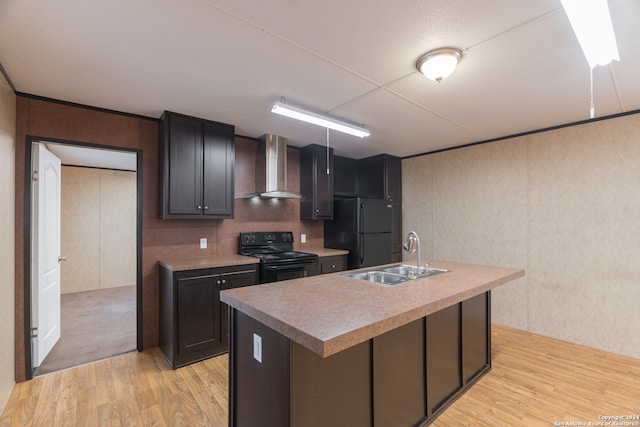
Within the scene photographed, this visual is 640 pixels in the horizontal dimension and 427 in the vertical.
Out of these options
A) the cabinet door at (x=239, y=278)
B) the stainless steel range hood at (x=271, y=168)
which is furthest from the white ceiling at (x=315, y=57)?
the cabinet door at (x=239, y=278)

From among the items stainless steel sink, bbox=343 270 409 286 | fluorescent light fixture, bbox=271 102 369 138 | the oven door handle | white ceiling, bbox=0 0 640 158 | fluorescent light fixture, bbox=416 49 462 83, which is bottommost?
the oven door handle

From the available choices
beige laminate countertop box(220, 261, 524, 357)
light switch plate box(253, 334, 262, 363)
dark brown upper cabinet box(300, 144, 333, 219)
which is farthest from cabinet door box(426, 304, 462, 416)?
dark brown upper cabinet box(300, 144, 333, 219)

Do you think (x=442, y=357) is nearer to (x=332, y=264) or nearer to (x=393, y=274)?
(x=393, y=274)

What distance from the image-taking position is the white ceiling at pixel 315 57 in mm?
1558

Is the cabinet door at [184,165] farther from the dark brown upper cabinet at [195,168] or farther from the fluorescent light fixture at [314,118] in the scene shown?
the fluorescent light fixture at [314,118]

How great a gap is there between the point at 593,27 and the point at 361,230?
3.04 m

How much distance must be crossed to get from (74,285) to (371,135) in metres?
5.99

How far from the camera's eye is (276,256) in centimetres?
347

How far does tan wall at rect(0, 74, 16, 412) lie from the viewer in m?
2.08

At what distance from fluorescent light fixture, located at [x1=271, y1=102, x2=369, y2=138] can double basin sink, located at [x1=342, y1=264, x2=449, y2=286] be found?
149cm

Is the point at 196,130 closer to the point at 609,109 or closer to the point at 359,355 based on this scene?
the point at 359,355

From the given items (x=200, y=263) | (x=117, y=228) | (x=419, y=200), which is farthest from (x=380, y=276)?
(x=117, y=228)

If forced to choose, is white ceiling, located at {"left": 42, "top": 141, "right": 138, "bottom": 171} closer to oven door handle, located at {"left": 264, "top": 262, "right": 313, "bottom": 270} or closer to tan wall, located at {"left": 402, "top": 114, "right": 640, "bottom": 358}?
oven door handle, located at {"left": 264, "top": 262, "right": 313, "bottom": 270}

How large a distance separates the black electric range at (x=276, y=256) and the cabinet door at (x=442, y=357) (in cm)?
174
